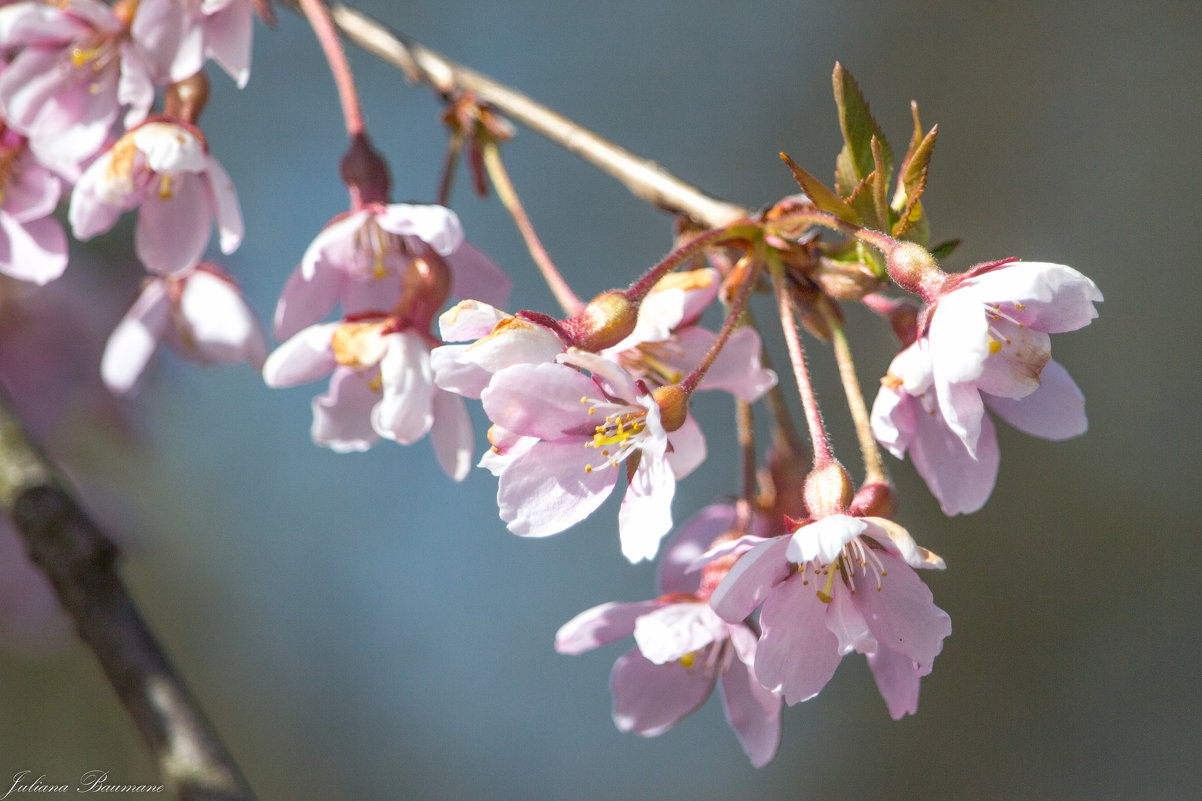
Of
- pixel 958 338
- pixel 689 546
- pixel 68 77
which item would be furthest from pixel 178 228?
pixel 958 338

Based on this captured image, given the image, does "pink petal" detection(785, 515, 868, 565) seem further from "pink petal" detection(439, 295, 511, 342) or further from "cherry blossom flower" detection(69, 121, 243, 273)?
"cherry blossom flower" detection(69, 121, 243, 273)

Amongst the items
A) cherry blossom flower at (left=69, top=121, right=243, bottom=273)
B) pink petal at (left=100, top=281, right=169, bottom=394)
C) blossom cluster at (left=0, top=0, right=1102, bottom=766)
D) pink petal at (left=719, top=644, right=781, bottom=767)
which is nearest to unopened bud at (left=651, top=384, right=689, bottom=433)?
blossom cluster at (left=0, top=0, right=1102, bottom=766)

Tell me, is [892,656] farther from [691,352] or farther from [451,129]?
[451,129]

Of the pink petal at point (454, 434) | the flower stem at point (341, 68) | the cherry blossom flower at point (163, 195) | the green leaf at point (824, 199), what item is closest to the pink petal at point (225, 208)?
the cherry blossom flower at point (163, 195)

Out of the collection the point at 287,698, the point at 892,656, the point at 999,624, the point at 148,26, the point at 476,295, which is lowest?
the point at 999,624

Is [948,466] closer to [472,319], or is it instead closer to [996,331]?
[996,331]

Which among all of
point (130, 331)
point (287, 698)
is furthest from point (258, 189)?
point (130, 331)
